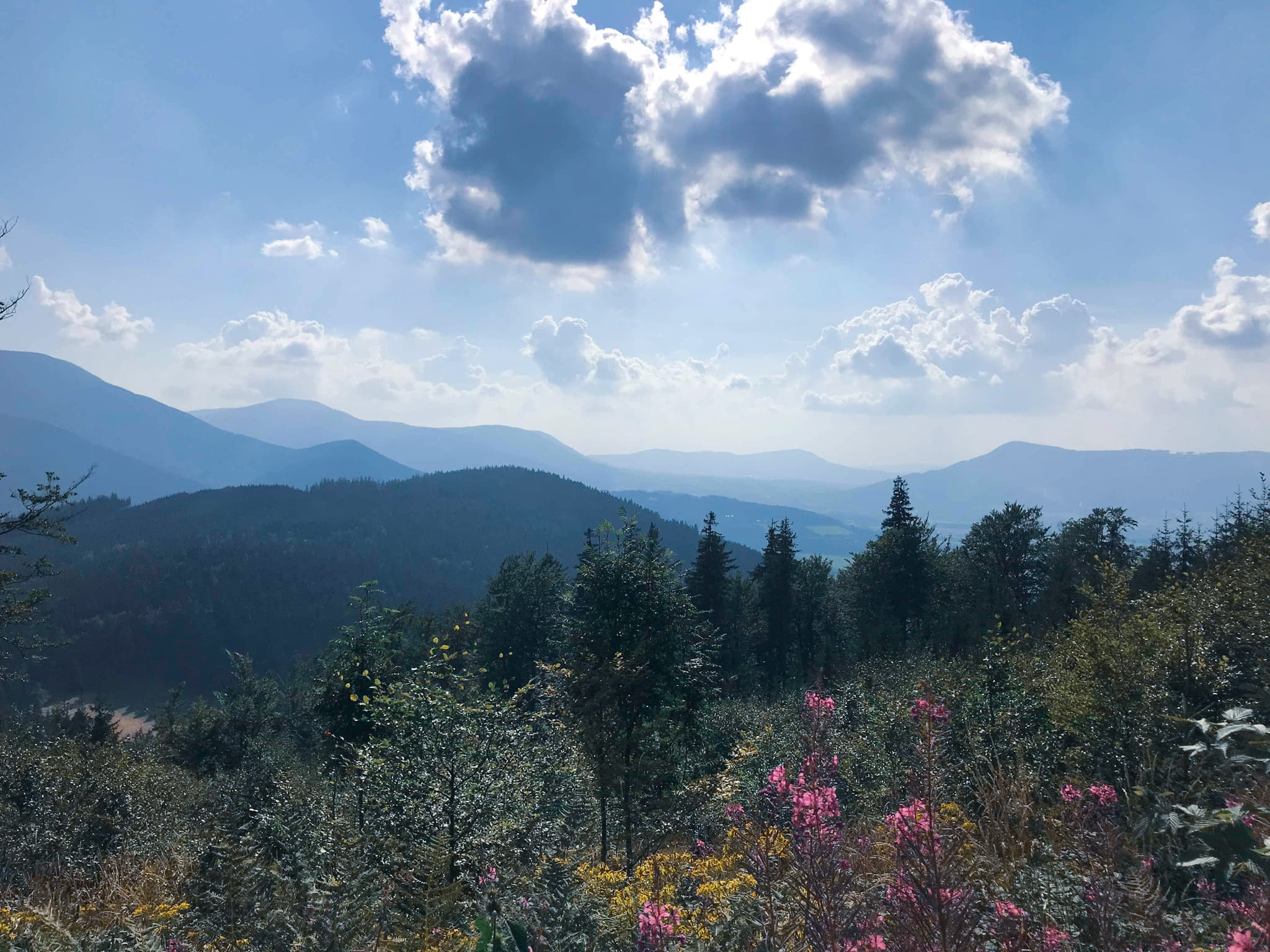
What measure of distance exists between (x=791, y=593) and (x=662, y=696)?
114ft

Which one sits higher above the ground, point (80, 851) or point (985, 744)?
point (985, 744)

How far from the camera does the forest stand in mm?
3254

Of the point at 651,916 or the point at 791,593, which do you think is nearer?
the point at 651,916

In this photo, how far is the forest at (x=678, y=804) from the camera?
10.7 ft

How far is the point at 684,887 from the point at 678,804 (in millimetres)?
6024

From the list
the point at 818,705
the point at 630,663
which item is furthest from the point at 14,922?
the point at 630,663

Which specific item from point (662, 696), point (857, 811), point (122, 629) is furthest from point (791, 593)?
point (122, 629)

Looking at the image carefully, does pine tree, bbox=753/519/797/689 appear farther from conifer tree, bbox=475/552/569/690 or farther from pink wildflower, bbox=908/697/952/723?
pink wildflower, bbox=908/697/952/723

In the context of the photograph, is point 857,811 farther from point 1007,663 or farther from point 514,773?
point 514,773

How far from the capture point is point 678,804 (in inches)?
528

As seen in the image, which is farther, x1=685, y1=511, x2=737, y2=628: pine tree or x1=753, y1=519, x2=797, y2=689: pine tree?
x1=753, y1=519, x2=797, y2=689: pine tree

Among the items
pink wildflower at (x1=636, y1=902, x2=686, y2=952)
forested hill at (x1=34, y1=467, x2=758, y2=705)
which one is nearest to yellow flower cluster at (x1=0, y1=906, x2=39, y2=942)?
pink wildflower at (x1=636, y1=902, x2=686, y2=952)

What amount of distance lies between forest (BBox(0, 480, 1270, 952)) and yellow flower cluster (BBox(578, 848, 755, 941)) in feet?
0.21

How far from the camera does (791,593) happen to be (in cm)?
4862
